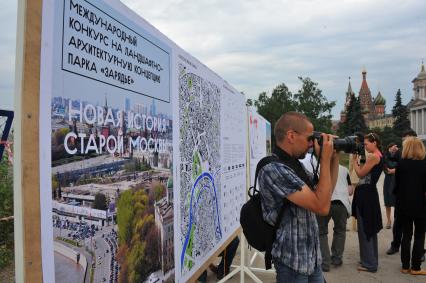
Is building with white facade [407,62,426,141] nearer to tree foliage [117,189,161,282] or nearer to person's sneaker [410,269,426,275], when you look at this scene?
person's sneaker [410,269,426,275]

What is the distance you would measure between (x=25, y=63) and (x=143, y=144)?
81 cm

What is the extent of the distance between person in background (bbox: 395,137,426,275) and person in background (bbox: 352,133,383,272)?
12.7 inches

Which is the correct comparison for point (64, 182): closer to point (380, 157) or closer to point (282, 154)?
point (282, 154)

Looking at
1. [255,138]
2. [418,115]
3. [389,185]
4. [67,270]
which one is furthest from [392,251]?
[418,115]

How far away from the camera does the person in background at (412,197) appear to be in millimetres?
5613

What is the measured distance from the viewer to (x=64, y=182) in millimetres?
1351

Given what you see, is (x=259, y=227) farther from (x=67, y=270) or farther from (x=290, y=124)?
(x=67, y=270)

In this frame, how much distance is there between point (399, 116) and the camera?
8550 cm

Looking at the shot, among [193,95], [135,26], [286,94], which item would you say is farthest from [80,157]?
[286,94]

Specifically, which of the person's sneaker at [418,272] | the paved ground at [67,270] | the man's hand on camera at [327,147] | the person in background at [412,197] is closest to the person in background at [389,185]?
the person in background at [412,197]

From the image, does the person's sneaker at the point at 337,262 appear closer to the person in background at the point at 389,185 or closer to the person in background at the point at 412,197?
the person in background at the point at 412,197

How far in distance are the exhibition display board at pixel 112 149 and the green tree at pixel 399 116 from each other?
84.2m

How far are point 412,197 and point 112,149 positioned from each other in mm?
5181

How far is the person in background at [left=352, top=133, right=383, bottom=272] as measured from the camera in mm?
5754
